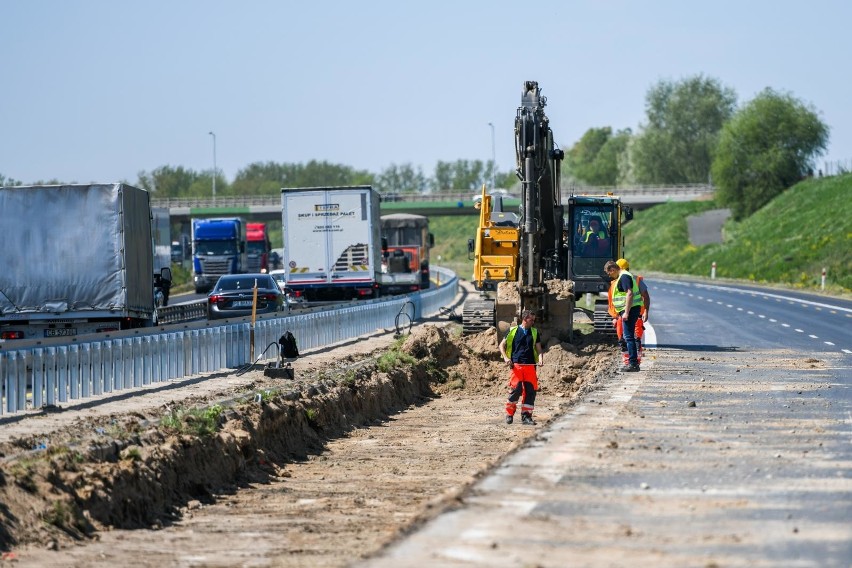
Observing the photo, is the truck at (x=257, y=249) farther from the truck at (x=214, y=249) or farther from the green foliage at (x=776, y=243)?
the green foliage at (x=776, y=243)

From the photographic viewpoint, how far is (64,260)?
2573 cm

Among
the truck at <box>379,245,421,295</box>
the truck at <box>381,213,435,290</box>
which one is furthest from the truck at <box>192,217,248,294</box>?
the truck at <box>379,245,421,295</box>

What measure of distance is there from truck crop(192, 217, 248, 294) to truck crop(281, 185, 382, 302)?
29.6 m

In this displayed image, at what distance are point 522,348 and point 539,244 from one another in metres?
9.80

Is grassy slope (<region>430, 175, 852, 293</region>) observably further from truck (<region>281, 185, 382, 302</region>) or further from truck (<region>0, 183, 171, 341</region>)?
truck (<region>0, 183, 171, 341</region>)

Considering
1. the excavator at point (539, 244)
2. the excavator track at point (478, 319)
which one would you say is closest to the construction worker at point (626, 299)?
the excavator at point (539, 244)

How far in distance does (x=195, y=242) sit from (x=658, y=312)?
31268 mm

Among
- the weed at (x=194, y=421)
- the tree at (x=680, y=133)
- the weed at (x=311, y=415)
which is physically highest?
the tree at (x=680, y=133)

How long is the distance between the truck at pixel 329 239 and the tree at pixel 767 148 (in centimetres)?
7211

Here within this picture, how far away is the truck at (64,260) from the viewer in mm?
25406

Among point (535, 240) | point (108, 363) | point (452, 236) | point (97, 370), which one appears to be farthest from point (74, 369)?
point (452, 236)

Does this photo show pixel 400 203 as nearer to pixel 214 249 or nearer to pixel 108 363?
pixel 214 249

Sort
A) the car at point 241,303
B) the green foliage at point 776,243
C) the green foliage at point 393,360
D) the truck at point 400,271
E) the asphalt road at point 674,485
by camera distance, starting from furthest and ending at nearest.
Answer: the green foliage at point 776,243 → the truck at point 400,271 → the car at point 241,303 → the green foliage at point 393,360 → the asphalt road at point 674,485

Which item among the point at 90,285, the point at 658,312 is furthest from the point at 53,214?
the point at 658,312
